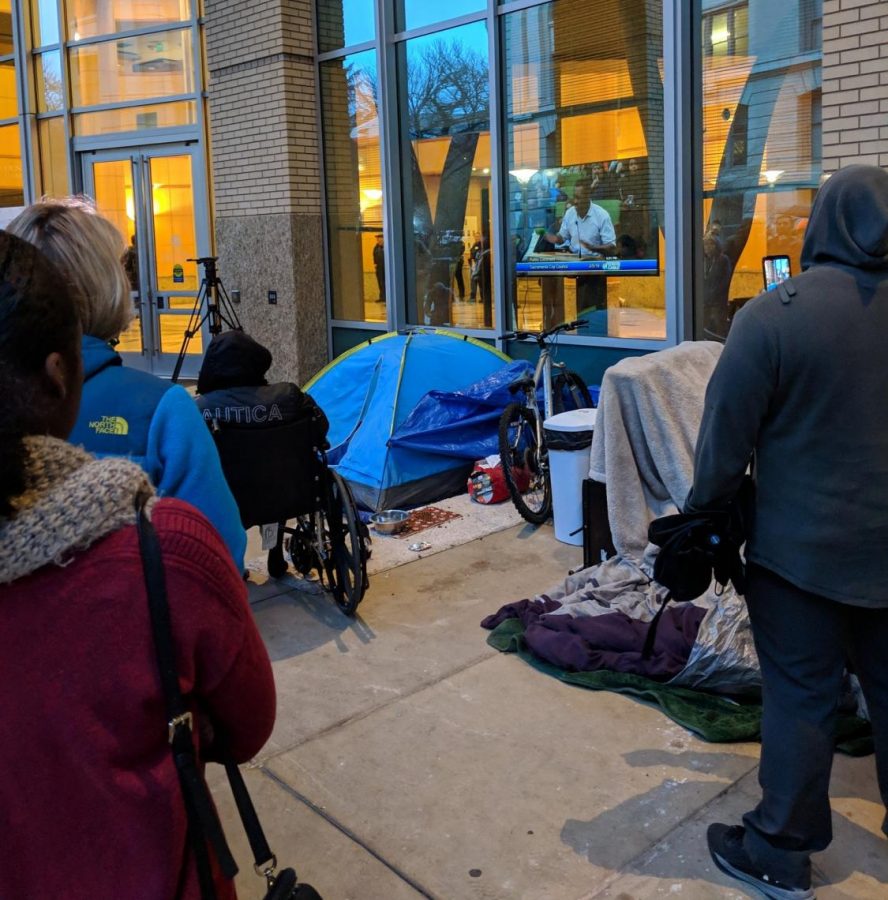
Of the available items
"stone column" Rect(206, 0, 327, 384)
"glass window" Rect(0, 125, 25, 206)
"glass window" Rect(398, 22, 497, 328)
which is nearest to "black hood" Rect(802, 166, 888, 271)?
"glass window" Rect(398, 22, 497, 328)

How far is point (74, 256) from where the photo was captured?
232 centimetres

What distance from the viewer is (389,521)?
6.22 metres

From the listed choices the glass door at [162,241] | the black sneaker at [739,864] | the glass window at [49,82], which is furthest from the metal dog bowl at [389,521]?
the glass window at [49,82]

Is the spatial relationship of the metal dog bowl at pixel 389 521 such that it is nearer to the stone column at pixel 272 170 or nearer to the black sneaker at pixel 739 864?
the black sneaker at pixel 739 864

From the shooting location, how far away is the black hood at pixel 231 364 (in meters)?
4.64

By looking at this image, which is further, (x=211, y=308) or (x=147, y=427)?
(x=211, y=308)

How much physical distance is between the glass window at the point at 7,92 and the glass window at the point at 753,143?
10.8m

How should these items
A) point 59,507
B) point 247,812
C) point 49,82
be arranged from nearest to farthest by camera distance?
1. point 59,507
2. point 247,812
3. point 49,82

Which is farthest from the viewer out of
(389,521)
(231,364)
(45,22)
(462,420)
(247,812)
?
(45,22)

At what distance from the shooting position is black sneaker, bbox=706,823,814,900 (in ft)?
8.86

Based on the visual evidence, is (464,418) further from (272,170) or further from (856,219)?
(856,219)

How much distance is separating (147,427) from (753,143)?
5441 millimetres

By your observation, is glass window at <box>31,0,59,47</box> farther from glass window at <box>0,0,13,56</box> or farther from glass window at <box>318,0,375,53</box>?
glass window at <box>318,0,375,53</box>

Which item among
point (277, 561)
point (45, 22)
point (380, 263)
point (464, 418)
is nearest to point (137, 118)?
point (45, 22)
